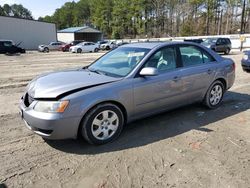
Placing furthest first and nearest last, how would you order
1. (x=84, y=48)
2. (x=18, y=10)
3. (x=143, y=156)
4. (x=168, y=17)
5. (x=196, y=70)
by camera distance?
(x=18, y=10) < (x=168, y=17) < (x=84, y=48) < (x=196, y=70) < (x=143, y=156)

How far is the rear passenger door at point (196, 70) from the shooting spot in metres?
5.03

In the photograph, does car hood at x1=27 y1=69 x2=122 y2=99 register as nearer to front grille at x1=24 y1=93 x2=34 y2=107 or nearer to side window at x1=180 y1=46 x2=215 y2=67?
front grille at x1=24 y1=93 x2=34 y2=107

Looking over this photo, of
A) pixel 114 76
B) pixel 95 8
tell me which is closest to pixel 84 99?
pixel 114 76

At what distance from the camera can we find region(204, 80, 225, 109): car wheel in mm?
5622

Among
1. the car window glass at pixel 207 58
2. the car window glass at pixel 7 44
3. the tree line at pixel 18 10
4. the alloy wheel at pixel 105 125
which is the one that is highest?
the tree line at pixel 18 10

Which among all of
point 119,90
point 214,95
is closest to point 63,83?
point 119,90

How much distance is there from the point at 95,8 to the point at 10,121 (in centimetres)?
8494

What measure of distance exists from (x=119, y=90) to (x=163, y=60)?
1.26 meters

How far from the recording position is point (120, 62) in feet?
15.5

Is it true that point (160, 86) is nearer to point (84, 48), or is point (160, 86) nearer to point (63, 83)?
point (63, 83)

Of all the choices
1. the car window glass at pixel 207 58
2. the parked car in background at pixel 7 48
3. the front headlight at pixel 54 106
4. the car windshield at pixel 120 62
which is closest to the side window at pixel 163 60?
the car windshield at pixel 120 62

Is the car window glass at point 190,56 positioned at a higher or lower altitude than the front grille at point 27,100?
higher

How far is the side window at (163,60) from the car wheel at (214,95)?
129cm

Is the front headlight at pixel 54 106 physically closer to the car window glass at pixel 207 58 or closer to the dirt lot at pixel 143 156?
the dirt lot at pixel 143 156
